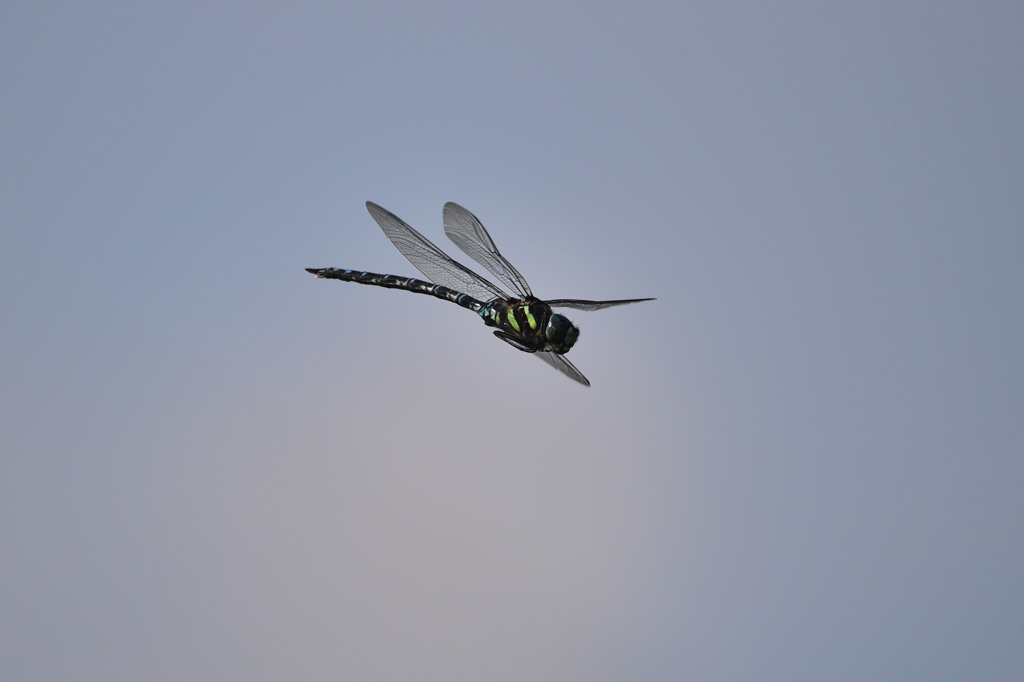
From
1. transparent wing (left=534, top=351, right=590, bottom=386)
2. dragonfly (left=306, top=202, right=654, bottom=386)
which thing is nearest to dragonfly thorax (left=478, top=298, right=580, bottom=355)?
dragonfly (left=306, top=202, right=654, bottom=386)

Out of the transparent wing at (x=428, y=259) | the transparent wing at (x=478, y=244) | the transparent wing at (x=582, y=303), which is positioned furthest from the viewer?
the transparent wing at (x=428, y=259)

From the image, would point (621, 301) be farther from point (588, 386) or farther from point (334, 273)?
point (334, 273)

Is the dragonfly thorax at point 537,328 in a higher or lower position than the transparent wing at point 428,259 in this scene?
lower

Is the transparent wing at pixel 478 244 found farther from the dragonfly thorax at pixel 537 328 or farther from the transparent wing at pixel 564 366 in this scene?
the transparent wing at pixel 564 366

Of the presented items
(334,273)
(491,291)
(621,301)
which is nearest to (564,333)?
(621,301)

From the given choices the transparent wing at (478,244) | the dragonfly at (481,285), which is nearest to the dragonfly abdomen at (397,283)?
the dragonfly at (481,285)

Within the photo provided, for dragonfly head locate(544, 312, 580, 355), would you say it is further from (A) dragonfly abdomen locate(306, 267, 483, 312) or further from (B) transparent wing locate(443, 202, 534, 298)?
(A) dragonfly abdomen locate(306, 267, 483, 312)
